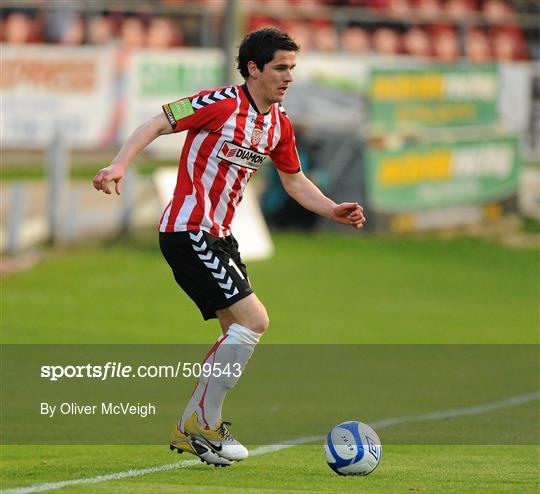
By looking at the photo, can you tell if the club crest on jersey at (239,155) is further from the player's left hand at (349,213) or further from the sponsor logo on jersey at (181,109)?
the player's left hand at (349,213)

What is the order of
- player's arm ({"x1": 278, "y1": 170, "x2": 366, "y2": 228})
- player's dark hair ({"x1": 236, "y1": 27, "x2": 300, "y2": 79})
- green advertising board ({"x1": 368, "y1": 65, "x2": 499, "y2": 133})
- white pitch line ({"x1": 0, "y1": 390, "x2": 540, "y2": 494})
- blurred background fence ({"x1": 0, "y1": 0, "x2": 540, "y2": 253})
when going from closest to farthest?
1. white pitch line ({"x1": 0, "y1": 390, "x2": 540, "y2": 494})
2. player's dark hair ({"x1": 236, "y1": 27, "x2": 300, "y2": 79})
3. player's arm ({"x1": 278, "y1": 170, "x2": 366, "y2": 228})
4. blurred background fence ({"x1": 0, "y1": 0, "x2": 540, "y2": 253})
5. green advertising board ({"x1": 368, "y1": 65, "x2": 499, "y2": 133})

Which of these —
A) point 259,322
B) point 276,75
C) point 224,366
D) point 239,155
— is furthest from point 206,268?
point 276,75

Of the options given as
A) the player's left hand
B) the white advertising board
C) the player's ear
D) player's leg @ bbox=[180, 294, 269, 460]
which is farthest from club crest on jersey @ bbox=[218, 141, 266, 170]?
the white advertising board

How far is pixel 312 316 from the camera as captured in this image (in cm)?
1545

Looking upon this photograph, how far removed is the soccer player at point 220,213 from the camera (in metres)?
7.14

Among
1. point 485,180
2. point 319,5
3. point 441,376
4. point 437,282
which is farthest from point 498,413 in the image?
point 319,5

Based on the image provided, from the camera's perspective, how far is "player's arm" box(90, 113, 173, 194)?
653 centimetres

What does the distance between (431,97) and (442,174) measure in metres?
2.18

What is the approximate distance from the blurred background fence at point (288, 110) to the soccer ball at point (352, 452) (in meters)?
11.7

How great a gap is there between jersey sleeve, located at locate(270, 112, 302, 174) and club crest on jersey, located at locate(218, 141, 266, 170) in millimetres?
Result: 247

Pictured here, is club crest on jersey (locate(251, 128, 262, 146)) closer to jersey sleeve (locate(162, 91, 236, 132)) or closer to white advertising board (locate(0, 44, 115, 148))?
jersey sleeve (locate(162, 91, 236, 132))

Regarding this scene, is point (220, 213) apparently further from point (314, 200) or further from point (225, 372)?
point (225, 372)

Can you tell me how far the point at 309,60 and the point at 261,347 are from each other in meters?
13.8

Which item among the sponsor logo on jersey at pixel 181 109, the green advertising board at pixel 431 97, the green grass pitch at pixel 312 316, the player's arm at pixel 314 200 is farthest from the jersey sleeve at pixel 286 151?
the green advertising board at pixel 431 97
